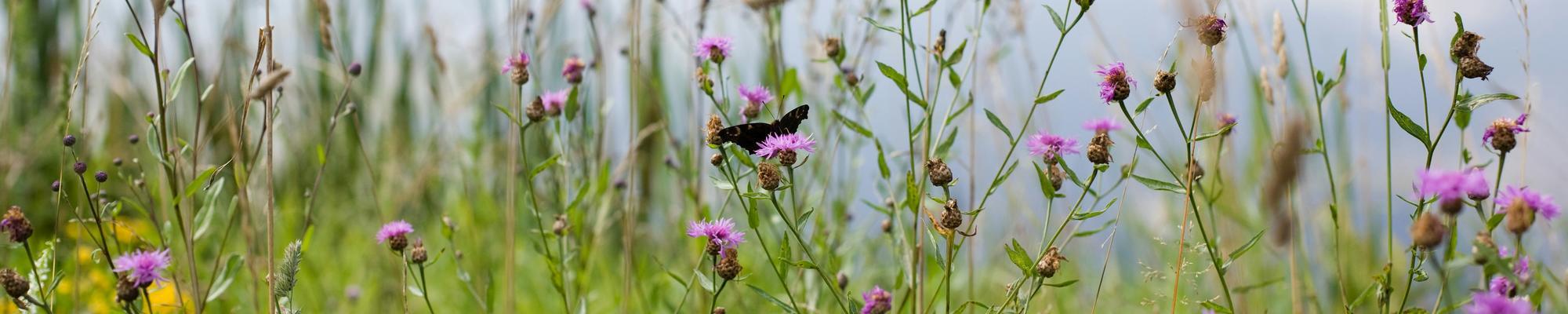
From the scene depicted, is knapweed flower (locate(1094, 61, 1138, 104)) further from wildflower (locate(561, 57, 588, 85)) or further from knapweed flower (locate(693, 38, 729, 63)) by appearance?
wildflower (locate(561, 57, 588, 85))

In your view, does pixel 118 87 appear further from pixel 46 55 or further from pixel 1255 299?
pixel 1255 299

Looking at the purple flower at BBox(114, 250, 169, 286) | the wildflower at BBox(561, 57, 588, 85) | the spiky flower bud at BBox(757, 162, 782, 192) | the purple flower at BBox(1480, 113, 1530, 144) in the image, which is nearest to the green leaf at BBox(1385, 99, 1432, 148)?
the purple flower at BBox(1480, 113, 1530, 144)

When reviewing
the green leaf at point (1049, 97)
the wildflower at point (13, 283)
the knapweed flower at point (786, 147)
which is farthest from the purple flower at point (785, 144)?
the wildflower at point (13, 283)

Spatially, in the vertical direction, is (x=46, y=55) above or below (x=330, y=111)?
above

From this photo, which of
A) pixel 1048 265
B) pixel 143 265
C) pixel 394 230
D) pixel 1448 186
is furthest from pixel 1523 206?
pixel 143 265

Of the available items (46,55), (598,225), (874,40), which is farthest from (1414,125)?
(46,55)

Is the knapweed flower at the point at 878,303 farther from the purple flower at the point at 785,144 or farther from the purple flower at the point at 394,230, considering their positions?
the purple flower at the point at 394,230
